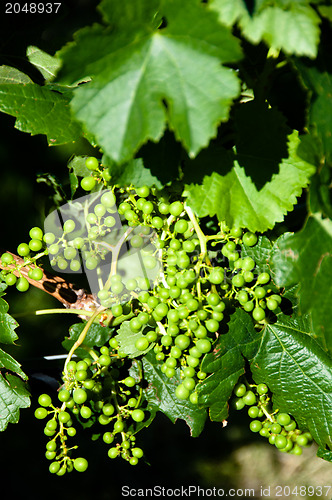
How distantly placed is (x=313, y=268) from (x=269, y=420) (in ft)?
1.54

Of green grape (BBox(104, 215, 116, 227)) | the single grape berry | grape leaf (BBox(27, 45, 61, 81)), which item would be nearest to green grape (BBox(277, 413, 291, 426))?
the single grape berry

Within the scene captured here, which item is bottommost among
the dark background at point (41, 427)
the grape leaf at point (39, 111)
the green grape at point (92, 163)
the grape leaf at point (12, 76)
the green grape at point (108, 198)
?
the dark background at point (41, 427)

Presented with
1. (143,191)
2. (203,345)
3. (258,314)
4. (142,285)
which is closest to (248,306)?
(258,314)

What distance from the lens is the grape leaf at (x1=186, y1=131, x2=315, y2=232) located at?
0.98m

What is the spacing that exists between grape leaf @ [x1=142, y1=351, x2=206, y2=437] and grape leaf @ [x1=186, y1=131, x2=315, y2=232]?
1.50 feet

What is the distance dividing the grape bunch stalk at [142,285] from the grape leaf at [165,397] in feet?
0.10

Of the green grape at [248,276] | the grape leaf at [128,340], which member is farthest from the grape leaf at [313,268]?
the grape leaf at [128,340]

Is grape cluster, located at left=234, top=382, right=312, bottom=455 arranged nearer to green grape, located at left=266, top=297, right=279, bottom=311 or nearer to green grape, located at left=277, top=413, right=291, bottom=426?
green grape, located at left=277, top=413, right=291, bottom=426

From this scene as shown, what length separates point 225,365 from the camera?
1.04 meters

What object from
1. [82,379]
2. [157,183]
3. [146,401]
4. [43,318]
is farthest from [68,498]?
[157,183]

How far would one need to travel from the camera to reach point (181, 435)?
3053mm

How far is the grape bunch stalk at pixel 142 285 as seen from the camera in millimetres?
1000

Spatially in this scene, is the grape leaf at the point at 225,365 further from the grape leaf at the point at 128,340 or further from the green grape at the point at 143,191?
the green grape at the point at 143,191

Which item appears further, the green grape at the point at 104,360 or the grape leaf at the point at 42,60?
the grape leaf at the point at 42,60
